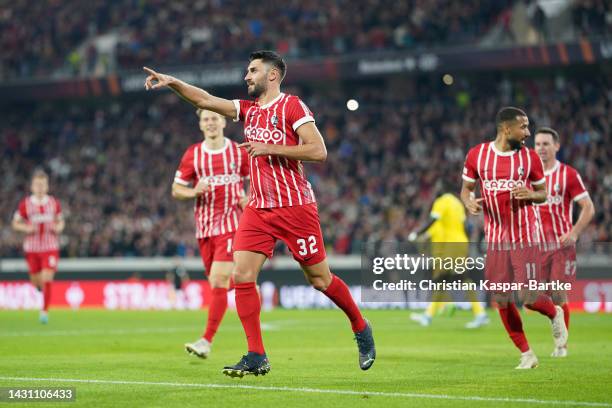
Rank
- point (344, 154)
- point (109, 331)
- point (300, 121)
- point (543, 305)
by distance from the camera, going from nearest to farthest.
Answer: point (300, 121) < point (543, 305) < point (109, 331) < point (344, 154)

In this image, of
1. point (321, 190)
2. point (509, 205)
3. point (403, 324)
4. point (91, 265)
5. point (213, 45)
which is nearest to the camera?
point (509, 205)

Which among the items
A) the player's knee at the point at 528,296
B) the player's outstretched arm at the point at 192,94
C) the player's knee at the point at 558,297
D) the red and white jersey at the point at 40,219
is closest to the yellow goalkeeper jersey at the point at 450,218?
the player's knee at the point at 558,297

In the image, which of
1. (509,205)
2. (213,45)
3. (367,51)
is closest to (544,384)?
(509,205)

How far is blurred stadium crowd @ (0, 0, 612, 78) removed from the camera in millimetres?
31812

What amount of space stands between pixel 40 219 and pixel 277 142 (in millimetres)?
12629

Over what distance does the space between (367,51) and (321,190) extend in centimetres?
483

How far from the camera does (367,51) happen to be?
33250mm

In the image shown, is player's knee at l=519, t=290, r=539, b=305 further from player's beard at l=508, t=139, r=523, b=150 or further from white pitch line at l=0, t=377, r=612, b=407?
white pitch line at l=0, t=377, r=612, b=407

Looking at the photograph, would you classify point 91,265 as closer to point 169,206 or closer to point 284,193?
point 169,206

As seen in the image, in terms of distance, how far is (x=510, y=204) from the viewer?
396 inches

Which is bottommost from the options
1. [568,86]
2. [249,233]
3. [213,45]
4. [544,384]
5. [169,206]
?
[544,384]

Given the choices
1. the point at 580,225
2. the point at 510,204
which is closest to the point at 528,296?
the point at 510,204
